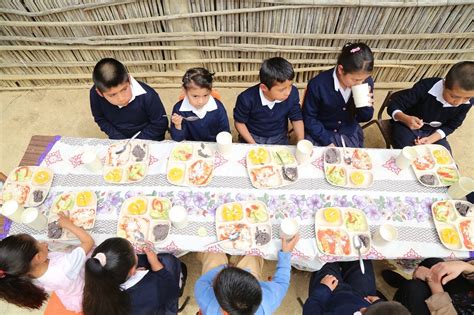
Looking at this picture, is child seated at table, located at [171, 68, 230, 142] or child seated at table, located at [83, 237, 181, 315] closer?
child seated at table, located at [83, 237, 181, 315]

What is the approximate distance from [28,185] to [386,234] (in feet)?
7.51

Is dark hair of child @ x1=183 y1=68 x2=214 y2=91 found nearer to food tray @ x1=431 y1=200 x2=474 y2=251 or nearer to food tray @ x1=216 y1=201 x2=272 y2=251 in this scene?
food tray @ x1=216 y1=201 x2=272 y2=251

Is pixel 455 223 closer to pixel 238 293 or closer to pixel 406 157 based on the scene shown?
pixel 406 157

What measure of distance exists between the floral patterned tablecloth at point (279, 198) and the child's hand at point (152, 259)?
0.07 m

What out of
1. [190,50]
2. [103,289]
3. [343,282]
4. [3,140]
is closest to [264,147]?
[343,282]

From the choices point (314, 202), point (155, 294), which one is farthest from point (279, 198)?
point (155, 294)

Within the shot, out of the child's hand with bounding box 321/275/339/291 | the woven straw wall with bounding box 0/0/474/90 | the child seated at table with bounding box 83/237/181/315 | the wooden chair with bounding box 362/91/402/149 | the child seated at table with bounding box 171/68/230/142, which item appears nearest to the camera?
the child seated at table with bounding box 83/237/181/315

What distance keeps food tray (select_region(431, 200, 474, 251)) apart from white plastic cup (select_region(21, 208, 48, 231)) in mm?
2415

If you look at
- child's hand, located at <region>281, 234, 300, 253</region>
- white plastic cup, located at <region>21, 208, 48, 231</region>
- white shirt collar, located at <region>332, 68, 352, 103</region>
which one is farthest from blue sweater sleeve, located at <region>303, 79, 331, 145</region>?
white plastic cup, located at <region>21, 208, 48, 231</region>

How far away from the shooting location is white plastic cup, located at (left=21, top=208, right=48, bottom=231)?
1968mm

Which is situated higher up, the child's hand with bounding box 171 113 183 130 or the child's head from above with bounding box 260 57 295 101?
the child's head from above with bounding box 260 57 295 101

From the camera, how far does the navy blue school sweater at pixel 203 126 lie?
2.76 m

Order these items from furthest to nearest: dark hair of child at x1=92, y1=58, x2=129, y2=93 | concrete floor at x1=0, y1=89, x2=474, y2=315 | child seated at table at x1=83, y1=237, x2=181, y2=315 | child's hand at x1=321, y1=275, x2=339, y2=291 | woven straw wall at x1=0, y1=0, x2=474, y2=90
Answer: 1. concrete floor at x1=0, y1=89, x2=474, y2=315
2. woven straw wall at x1=0, y1=0, x2=474, y2=90
3. dark hair of child at x1=92, y1=58, x2=129, y2=93
4. child's hand at x1=321, y1=275, x2=339, y2=291
5. child seated at table at x1=83, y1=237, x2=181, y2=315

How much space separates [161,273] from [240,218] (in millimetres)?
614
